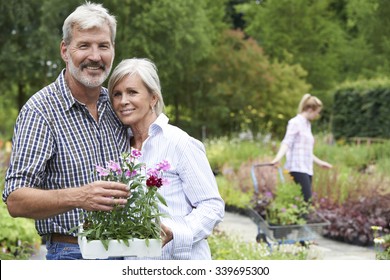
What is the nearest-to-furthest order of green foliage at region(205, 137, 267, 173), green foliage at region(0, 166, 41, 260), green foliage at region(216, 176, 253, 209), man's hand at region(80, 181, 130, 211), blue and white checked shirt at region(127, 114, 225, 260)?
man's hand at region(80, 181, 130, 211)
blue and white checked shirt at region(127, 114, 225, 260)
green foliage at region(0, 166, 41, 260)
green foliage at region(216, 176, 253, 209)
green foliage at region(205, 137, 267, 173)

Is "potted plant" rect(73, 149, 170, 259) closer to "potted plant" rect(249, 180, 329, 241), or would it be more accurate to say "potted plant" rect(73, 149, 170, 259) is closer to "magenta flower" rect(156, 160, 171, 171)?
"magenta flower" rect(156, 160, 171, 171)

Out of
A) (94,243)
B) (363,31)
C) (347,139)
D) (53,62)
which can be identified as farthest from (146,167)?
(363,31)

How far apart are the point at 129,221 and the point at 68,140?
44 centimetres

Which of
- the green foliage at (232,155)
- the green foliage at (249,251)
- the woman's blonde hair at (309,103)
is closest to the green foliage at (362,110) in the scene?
the green foliage at (232,155)

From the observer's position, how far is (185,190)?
3.07m

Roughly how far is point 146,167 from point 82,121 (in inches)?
13.5

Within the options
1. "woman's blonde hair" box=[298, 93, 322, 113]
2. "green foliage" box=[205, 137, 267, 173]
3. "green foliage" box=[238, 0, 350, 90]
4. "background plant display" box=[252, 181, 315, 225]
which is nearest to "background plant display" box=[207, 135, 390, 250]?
"background plant display" box=[252, 181, 315, 225]

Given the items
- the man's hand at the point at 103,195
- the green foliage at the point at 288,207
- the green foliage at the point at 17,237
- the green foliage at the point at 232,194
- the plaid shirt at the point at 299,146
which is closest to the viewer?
the man's hand at the point at 103,195

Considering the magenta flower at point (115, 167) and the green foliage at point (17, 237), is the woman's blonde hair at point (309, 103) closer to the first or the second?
the green foliage at point (17, 237)

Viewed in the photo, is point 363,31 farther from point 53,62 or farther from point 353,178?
point 353,178

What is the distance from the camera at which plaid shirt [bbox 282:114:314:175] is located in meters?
9.41

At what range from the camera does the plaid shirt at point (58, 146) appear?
9.54 feet

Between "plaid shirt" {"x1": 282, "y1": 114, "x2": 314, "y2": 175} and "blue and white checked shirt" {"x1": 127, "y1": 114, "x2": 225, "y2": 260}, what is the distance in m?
6.41

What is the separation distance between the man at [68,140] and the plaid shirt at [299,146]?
251 inches
